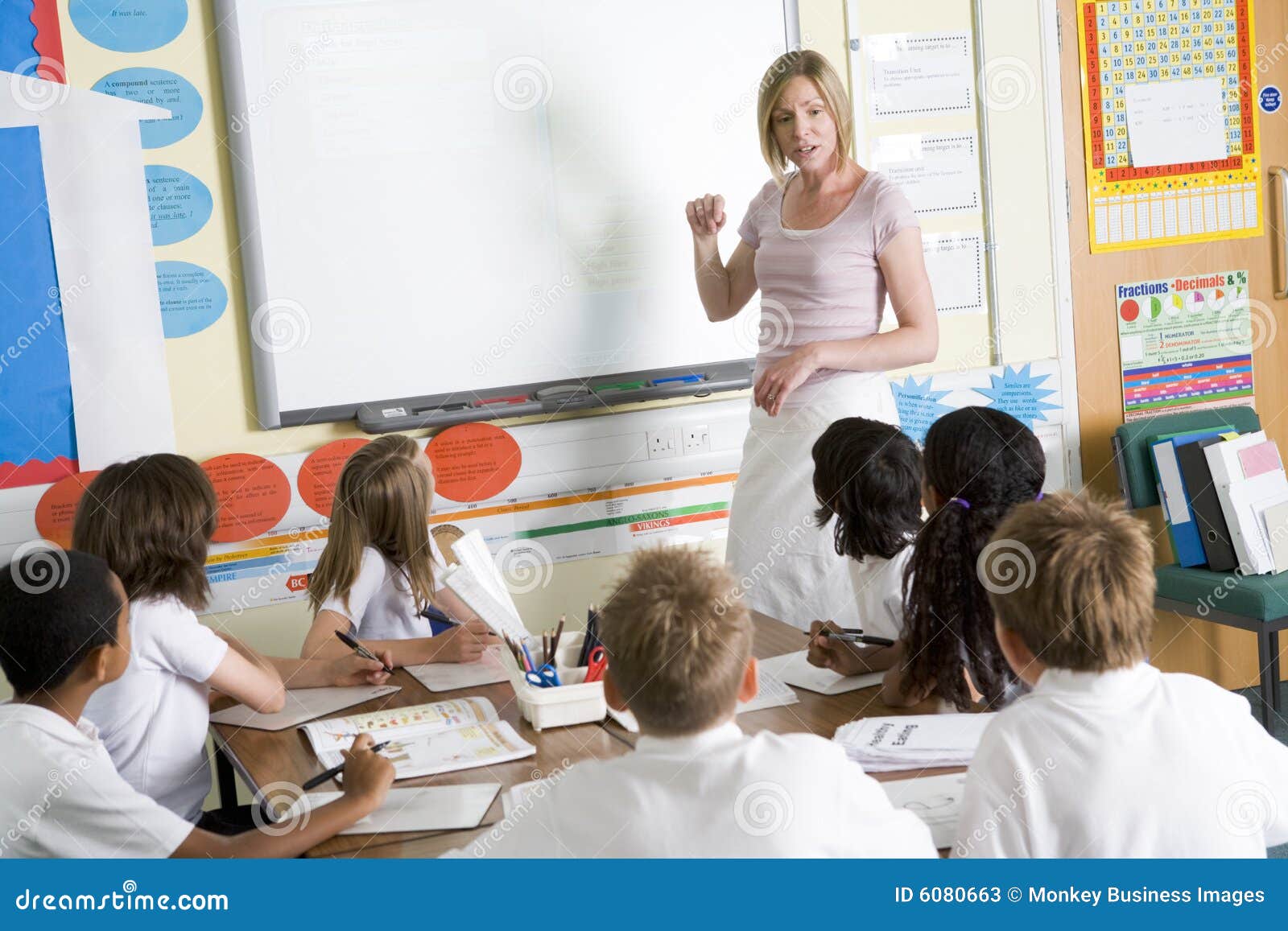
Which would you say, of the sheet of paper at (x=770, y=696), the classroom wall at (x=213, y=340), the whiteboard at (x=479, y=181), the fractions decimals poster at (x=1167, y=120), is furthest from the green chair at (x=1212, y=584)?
the sheet of paper at (x=770, y=696)

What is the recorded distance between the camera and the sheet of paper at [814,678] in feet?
6.26

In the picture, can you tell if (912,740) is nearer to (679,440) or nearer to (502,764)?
(502,764)

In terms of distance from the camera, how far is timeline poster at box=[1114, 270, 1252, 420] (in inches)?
146

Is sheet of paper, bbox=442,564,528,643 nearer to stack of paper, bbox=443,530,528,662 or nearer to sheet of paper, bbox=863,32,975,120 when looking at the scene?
stack of paper, bbox=443,530,528,662

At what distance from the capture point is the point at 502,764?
5.61 feet

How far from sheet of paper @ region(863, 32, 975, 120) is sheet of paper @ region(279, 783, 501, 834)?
93.1 inches

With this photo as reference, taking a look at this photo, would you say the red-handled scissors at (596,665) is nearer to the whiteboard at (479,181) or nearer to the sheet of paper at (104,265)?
the whiteboard at (479,181)

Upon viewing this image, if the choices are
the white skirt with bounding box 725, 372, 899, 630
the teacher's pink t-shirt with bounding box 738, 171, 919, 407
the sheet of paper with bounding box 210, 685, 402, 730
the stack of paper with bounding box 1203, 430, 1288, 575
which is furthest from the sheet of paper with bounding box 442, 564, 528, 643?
the stack of paper with bounding box 1203, 430, 1288, 575

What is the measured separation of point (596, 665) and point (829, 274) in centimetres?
118

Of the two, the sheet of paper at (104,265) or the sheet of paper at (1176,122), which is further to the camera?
the sheet of paper at (1176,122)

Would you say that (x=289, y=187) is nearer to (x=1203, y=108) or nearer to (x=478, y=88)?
(x=478, y=88)

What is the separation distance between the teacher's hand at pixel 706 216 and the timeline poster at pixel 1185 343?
1.39 m

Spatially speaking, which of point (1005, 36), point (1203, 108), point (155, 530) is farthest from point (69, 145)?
point (1203, 108)

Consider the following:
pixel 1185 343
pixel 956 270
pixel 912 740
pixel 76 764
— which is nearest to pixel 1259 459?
pixel 1185 343
